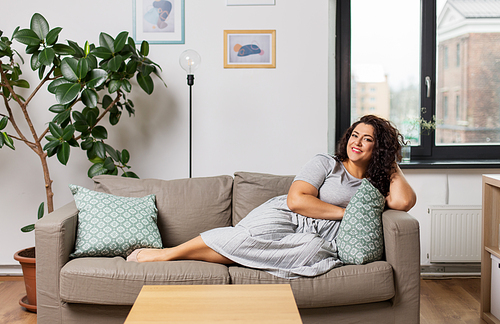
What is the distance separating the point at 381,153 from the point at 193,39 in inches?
59.3

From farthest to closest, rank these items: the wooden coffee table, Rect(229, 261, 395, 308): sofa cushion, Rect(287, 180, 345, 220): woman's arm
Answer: Rect(287, 180, 345, 220): woman's arm, Rect(229, 261, 395, 308): sofa cushion, the wooden coffee table

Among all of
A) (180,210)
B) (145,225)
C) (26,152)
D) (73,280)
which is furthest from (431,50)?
(26,152)

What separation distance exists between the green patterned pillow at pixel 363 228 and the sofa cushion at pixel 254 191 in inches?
18.6

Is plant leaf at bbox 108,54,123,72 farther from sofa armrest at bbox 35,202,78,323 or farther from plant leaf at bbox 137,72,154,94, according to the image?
sofa armrest at bbox 35,202,78,323

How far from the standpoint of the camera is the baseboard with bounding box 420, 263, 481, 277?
9.27ft

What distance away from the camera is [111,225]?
6.44ft

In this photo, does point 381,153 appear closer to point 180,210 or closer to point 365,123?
point 365,123

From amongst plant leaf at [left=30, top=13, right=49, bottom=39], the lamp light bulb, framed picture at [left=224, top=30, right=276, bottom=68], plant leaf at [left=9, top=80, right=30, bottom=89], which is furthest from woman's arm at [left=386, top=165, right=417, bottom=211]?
plant leaf at [left=9, top=80, right=30, bottom=89]

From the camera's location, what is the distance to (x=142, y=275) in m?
1.72

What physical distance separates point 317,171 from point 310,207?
0.21m

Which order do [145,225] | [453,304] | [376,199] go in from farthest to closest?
[453,304] → [145,225] → [376,199]

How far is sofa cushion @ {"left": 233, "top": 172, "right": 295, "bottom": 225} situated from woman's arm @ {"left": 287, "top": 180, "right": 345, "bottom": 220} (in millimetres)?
244

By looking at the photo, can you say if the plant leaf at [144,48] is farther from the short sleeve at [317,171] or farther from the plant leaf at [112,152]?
the short sleeve at [317,171]

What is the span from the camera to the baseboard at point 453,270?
9.27 feet
